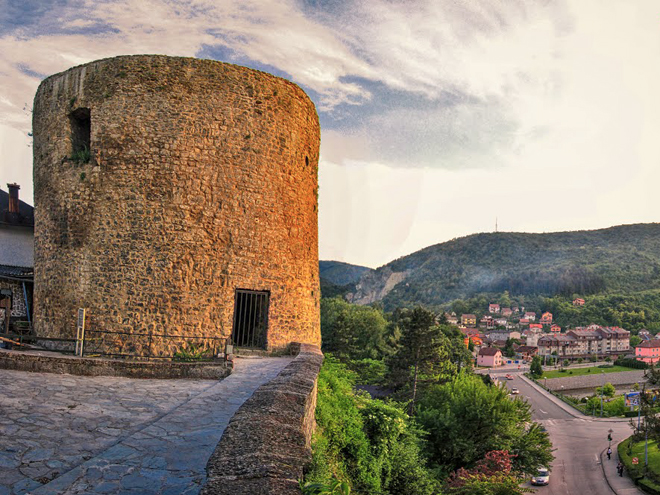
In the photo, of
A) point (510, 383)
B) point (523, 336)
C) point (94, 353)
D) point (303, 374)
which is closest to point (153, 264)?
point (94, 353)

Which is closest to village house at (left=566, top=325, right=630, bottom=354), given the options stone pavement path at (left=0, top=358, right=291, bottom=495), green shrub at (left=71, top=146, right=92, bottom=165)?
green shrub at (left=71, top=146, right=92, bottom=165)

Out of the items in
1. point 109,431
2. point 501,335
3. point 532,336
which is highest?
point 109,431

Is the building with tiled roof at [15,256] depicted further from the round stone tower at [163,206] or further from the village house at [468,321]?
the village house at [468,321]

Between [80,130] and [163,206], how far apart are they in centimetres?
344

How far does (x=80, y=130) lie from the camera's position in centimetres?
1280

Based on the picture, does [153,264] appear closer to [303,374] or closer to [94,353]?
[94,353]

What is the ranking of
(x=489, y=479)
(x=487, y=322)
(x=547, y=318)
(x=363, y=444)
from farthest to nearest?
(x=487, y=322) → (x=547, y=318) → (x=489, y=479) → (x=363, y=444)

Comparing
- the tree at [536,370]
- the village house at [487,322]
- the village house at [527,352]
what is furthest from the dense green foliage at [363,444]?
the village house at [487,322]

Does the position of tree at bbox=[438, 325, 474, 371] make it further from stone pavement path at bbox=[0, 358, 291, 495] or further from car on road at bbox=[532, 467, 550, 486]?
stone pavement path at bbox=[0, 358, 291, 495]

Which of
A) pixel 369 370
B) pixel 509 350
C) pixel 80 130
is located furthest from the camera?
pixel 509 350

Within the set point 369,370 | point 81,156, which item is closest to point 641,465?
point 369,370

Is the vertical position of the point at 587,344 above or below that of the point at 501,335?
above

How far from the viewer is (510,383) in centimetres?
9200

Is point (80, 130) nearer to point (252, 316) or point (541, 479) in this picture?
point (252, 316)
